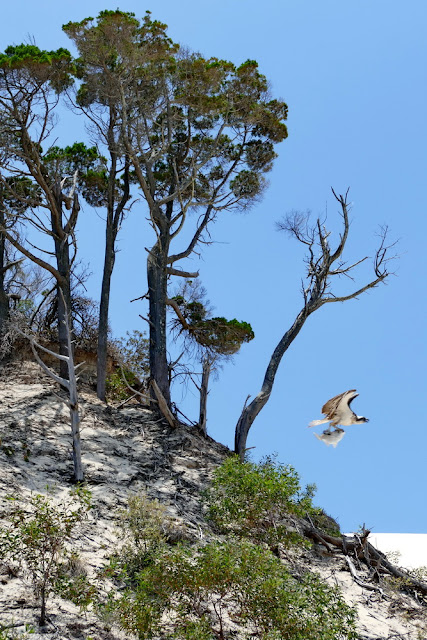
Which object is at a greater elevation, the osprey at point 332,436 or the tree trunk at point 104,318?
the tree trunk at point 104,318

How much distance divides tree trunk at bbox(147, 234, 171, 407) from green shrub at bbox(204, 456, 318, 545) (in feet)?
15.7

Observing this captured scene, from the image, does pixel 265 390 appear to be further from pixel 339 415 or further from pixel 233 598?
pixel 339 415

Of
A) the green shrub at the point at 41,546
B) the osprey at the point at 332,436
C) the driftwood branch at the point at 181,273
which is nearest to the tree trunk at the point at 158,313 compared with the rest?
the driftwood branch at the point at 181,273

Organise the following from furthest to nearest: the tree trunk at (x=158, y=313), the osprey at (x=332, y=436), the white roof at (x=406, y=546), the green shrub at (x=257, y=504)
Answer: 1. the tree trunk at (x=158, y=313)
2. the white roof at (x=406, y=546)
3. the green shrub at (x=257, y=504)
4. the osprey at (x=332, y=436)

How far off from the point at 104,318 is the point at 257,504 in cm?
713

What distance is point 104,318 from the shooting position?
16.7 metres

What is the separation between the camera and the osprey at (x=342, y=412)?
790 centimetres

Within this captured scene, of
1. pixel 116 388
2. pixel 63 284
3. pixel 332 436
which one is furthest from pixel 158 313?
pixel 332 436

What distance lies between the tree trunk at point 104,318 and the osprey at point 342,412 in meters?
9.13

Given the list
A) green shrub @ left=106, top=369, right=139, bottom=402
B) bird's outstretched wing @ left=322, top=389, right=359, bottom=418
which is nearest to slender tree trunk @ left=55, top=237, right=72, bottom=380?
green shrub @ left=106, top=369, right=139, bottom=402

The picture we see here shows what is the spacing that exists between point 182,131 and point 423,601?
12.5 metres

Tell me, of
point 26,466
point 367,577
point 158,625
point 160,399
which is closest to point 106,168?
point 160,399

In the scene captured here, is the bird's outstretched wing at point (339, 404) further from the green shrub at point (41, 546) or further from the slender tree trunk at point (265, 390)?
the slender tree trunk at point (265, 390)

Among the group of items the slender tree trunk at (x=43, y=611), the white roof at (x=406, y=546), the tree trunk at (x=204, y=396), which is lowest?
the slender tree trunk at (x=43, y=611)
